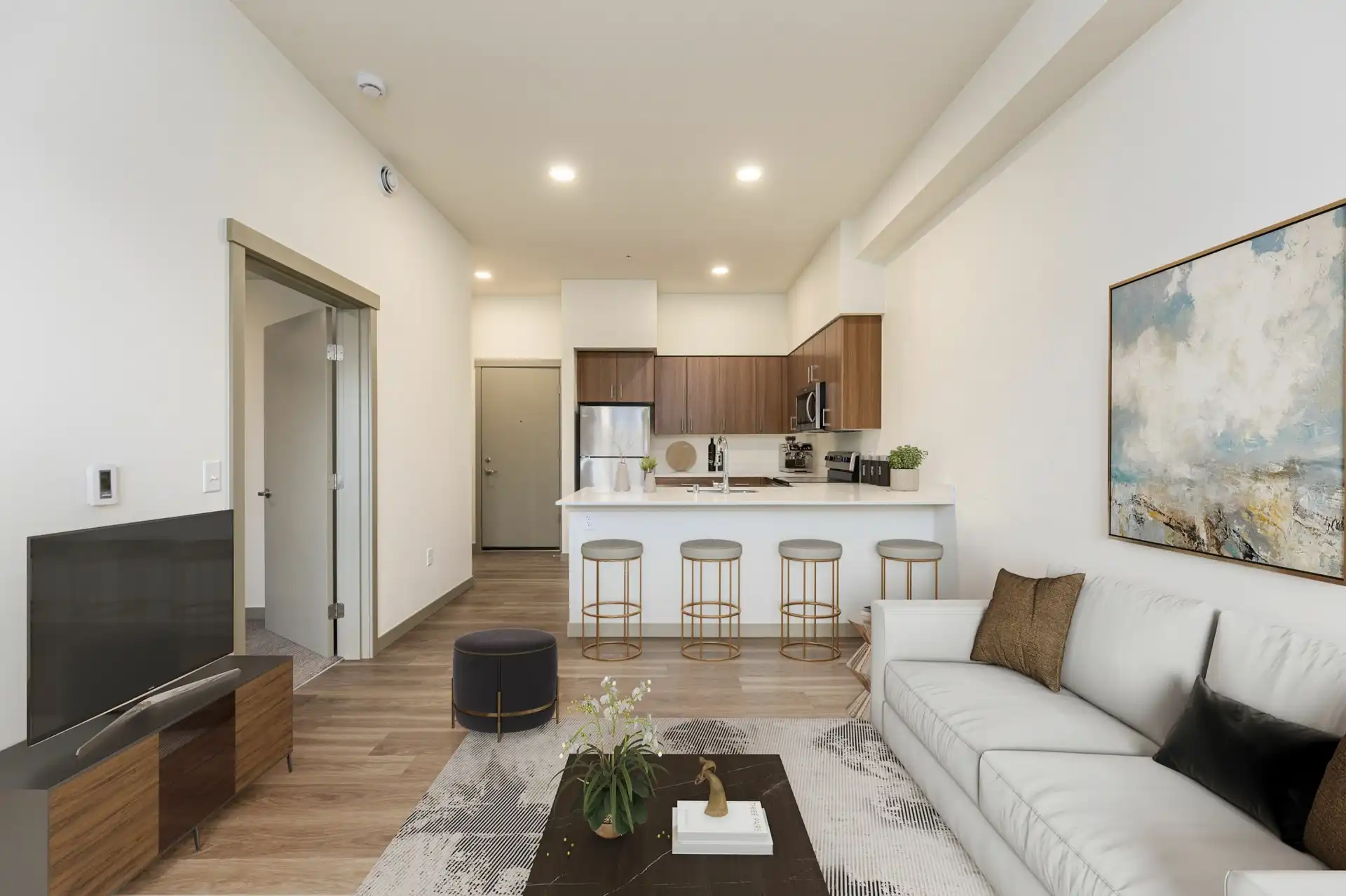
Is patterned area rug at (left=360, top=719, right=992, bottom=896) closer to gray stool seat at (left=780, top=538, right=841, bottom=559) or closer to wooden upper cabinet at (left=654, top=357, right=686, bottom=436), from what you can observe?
gray stool seat at (left=780, top=538, right=841, bottom=559)

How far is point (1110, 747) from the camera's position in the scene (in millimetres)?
1917

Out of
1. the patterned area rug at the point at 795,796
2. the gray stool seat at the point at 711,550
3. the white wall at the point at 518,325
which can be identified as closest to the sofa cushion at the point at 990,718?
the patterned area rug at the point at 795,796

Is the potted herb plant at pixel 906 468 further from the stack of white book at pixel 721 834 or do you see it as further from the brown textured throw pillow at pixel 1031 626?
the stack of white book at pixel 721 834

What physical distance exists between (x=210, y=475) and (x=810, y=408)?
4.69 meters

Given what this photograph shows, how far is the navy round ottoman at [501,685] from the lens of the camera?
2871 millimetres

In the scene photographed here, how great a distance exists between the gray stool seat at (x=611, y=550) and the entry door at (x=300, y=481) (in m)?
1.52

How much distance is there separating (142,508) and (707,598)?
3.13 m

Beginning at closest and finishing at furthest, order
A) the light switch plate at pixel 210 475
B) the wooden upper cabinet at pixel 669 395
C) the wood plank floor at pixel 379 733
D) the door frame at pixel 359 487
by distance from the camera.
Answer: the wood plank floor at pixel 379 733 < the light switch plate at pixel 210 475 < the door frame at pixel 359 487 < the wooden upper cabinet at pixel 669 395

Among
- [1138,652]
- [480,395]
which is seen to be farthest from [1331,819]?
[480,395]

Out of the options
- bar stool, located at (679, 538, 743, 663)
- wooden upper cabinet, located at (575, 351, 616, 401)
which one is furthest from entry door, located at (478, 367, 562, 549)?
bar stool, located at (679, 538, 743, 663)

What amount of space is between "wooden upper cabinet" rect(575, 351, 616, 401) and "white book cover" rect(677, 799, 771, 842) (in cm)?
565

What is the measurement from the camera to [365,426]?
3977 mm

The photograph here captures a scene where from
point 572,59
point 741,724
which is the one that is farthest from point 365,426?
point 741,724

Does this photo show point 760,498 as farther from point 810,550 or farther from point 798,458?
point 798,458
